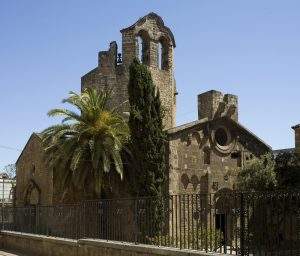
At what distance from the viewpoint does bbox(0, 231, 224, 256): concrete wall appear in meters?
11.9

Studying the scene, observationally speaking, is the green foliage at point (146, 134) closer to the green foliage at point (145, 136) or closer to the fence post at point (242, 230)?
the green foliage at point (145, 136)

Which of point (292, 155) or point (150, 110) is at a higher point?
point (150, 110)

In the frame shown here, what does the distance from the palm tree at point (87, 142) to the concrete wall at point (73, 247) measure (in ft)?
12.7

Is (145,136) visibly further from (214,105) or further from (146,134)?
(214,105)

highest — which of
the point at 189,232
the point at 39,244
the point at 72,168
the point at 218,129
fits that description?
the point at 218,129

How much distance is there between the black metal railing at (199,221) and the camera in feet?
32.5

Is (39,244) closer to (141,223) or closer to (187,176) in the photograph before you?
(141,223)

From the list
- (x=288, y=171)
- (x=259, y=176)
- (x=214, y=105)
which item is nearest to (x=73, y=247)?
(x=259, y=176)

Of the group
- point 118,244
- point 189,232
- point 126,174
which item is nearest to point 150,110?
point 126,174

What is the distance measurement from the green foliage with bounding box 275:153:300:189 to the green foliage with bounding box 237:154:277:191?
0.41 m

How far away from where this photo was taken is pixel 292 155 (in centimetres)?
2144

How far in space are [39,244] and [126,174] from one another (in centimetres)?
672

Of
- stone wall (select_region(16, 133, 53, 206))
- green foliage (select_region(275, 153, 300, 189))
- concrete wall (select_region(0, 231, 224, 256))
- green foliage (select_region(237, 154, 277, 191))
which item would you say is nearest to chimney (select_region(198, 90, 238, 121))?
green foliage (select_region(237, 154, 277, 191))

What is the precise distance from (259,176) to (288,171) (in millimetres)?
1328
